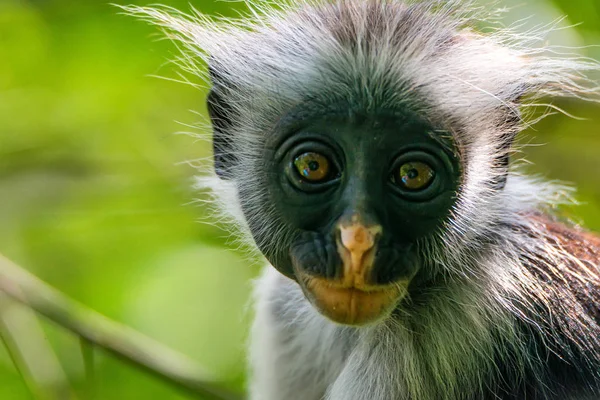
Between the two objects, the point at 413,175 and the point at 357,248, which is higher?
the point at 413,175

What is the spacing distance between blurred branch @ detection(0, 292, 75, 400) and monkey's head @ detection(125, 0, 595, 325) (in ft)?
4.29

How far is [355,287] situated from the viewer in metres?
4.32

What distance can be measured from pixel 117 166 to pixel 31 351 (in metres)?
1.43

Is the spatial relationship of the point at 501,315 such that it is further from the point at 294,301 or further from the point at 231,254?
the point at 231,254

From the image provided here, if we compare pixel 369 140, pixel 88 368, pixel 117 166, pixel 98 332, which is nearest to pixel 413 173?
pixel 369 140

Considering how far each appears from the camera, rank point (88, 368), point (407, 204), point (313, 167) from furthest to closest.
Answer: point (88, 368) → point (313, 167) → point (407, 204)

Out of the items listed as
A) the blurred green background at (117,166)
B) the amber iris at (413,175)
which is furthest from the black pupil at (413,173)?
the blurred green background at (117,166)

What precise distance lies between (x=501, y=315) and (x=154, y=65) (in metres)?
3.13

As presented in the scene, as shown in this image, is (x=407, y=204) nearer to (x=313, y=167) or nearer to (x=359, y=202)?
(x=359, y=202)

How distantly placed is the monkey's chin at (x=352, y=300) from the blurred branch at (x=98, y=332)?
140cm

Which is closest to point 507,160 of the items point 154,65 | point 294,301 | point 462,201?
point 462,201

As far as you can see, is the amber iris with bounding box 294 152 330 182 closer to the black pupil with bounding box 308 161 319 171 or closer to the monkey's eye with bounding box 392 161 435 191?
the black pupil with bounding box 308 161 319 171

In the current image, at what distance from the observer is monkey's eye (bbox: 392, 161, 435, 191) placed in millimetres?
4492

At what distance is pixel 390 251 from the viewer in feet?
14.3
